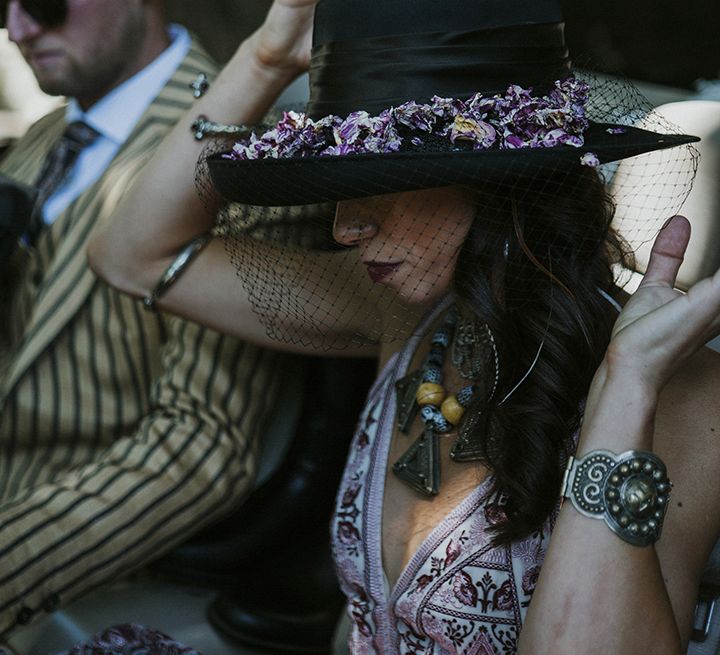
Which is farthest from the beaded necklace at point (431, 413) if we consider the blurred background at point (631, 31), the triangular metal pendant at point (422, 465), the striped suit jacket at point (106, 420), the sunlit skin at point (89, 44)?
the blurred background at point (631, 31)

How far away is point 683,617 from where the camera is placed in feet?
4.73

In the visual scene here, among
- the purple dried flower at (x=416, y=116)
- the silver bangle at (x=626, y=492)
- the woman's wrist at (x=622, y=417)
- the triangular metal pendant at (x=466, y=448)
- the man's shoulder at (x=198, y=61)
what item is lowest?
the triangular metal pendant at (x=466, y=448)

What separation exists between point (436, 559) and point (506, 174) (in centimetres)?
61

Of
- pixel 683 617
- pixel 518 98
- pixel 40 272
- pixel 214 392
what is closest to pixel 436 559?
pixel 683 617

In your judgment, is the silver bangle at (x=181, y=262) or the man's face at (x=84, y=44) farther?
the man's face at (x=84, y=44)

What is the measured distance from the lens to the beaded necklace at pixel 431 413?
5.72 feet

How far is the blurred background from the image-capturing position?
392cm

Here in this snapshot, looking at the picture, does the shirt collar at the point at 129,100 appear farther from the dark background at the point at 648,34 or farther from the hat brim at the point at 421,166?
the dark background at the point at 648,34

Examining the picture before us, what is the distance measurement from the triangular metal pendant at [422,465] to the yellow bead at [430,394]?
0.05 meters

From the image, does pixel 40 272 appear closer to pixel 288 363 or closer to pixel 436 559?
pixel 288 363

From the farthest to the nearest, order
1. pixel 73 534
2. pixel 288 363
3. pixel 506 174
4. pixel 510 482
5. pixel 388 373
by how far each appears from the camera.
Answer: pixel 288 363
pixel 73 534
pixel 388 373
pixel 510 482
pixel 506 174

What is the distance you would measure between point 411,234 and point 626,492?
0.49 m

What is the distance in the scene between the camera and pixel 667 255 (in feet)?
4.90

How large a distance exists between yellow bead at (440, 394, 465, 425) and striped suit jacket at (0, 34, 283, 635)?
2.41ft
